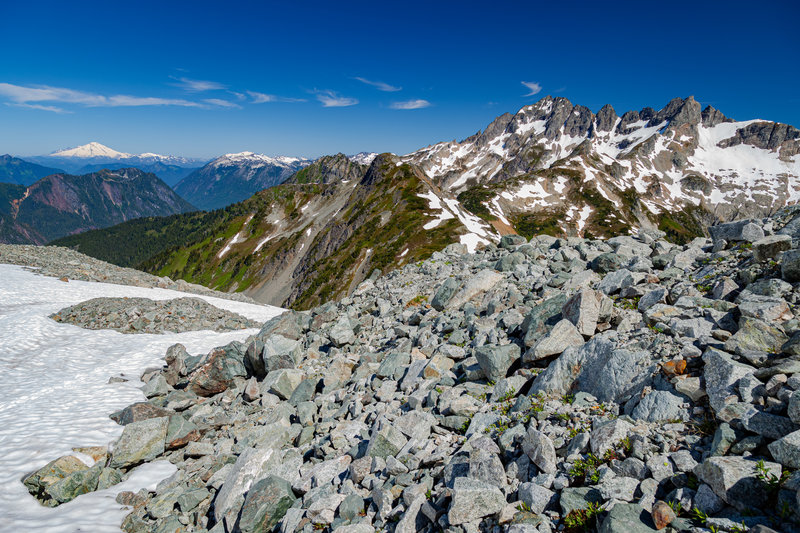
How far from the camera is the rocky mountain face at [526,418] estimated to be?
5219 mm

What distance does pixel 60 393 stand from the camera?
16703 millimetres

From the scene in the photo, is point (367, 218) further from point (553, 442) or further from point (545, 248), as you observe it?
point (553, 442)

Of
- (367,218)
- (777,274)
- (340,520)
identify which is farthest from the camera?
(367,218)

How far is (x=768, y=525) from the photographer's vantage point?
4254 millimetres

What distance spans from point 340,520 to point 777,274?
1147 cm

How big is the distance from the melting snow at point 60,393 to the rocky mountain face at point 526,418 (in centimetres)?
55

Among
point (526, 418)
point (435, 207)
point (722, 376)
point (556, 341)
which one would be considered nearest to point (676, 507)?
point (722, 376)

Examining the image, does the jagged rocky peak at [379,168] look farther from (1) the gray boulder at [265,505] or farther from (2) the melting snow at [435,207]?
(1) the gray boulder at [265,505]

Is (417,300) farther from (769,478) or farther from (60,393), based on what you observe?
(60,393)

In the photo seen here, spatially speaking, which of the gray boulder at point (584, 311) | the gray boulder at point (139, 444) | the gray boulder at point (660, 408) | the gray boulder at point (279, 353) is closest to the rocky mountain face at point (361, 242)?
the gray boulder at point (279, 353)

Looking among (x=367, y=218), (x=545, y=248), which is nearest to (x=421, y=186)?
(x=367, y=218)

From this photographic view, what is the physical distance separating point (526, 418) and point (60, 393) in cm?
2066

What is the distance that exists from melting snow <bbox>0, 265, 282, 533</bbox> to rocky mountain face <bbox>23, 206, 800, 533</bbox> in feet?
1.81

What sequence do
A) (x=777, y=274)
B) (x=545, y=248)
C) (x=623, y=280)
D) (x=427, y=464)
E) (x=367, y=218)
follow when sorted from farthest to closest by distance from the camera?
(x=367, y=218) → (x=545, y=248) → (x=623, y=280) → (x=777, y=274) → (x=427, y=464)
